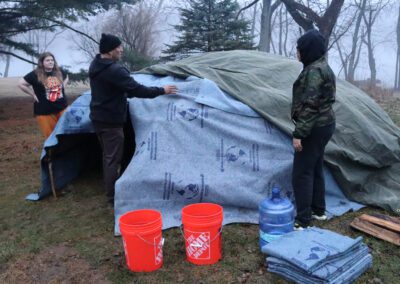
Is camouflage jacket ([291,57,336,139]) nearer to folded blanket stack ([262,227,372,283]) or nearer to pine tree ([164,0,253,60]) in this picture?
folded blanket stack ([262,227,372,283])

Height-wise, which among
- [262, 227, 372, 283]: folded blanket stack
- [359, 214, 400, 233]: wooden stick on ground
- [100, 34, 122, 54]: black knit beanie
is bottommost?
[359, 214, 400, 233]: wooden stick on ground

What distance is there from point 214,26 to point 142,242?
10.9m

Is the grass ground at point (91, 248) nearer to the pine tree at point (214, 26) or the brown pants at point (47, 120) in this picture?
the brown pants at point (47, 120)

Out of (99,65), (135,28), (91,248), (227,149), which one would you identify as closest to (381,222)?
(227,149)

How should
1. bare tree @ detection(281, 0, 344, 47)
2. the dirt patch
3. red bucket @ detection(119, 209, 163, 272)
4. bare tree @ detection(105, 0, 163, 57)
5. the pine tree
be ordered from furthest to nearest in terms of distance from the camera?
bare tree @ detection(105, 0, 163, 57) → the pine tree → bare tree @ detection(281, 0, 344, 47) → the dirt patch → red bucket @ detection(119, 209, 163, 272)

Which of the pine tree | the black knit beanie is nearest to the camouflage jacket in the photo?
the black knit beanie

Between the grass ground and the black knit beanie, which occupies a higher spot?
the black knit beanie

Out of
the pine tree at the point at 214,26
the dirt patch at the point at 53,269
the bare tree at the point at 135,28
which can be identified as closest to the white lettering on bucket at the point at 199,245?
the dirt patch at the point at 53,269

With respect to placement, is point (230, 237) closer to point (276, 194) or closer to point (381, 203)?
point (276, 194)

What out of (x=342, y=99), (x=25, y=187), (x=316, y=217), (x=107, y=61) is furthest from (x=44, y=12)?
(x=316, y=217)

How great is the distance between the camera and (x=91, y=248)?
3.18 meters

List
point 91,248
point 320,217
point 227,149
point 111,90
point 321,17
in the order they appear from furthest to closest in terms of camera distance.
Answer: point 321,17, point 227,149, point 111,90, point 320,217, point 91,248

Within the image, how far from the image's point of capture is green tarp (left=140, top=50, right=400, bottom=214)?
3889 millimetres

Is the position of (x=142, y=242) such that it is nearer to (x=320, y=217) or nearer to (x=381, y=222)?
(x=320, y=217)
